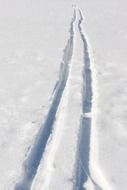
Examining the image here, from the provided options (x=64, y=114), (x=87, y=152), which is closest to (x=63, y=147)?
(x=87, y=152)

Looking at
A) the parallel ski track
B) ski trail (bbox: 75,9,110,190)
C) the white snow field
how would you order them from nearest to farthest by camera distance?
ski trail (bbox: 75,9,110,190) → the parallel ski track → the white snow field

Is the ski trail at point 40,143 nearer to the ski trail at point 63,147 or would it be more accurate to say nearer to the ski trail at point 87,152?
the ski trail at point 63,147

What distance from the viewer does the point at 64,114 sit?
6141 mm

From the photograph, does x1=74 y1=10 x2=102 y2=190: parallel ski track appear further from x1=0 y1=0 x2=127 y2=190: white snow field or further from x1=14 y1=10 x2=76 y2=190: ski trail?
x1=14 y1=10 x2=76 y2=190: ski trail

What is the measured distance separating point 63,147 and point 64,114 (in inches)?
44.7

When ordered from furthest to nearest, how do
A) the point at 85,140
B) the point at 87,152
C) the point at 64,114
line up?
the point at 64,114, the point at 85,140, the point at 87,152

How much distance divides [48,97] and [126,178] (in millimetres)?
3017

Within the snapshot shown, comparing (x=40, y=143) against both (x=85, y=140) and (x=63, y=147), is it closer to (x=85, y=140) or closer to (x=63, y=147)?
(x=63, y=147)

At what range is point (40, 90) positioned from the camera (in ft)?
24.9

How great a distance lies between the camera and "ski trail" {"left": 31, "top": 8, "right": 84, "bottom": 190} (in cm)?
430

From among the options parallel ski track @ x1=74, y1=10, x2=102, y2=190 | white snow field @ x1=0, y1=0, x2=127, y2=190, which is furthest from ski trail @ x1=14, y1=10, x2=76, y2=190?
parallel ski track @ x1=74, y1=10, x2=102, y2=190

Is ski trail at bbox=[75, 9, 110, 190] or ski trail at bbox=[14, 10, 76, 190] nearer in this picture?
ski trail at bbox=[75, 9, 110, 190]

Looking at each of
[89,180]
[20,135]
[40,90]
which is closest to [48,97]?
[40,90]

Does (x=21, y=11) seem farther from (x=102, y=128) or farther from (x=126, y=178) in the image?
(x=126, y=178)
